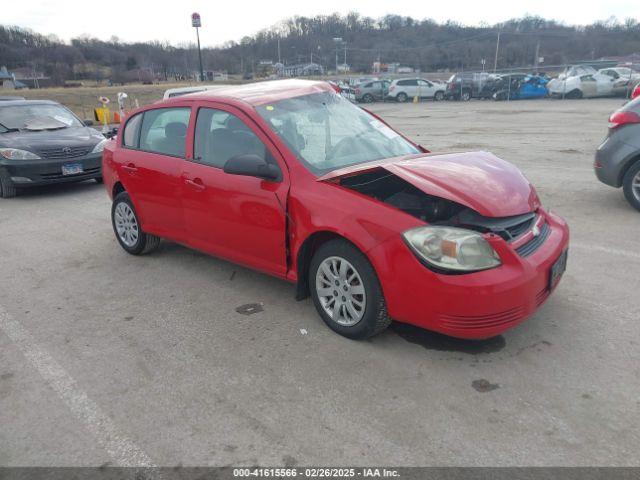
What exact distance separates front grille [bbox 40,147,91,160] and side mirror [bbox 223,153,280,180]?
20.6ft

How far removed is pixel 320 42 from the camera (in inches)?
3809

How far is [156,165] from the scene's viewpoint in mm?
4742

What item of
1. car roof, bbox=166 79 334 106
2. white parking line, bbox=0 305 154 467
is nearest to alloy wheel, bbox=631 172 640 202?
car roof, bbox=166 79 334 106

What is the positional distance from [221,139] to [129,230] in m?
1.93

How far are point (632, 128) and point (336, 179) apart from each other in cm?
454

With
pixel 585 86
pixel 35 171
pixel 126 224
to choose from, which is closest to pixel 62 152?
pixel 35 171

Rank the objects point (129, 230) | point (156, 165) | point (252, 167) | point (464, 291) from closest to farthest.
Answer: point (464, 291), point (252, 167), point (156, 165), point (129, 230)

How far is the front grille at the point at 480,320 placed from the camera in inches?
115

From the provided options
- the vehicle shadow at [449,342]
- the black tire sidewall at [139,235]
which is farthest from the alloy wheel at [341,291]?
the black tire sidewall at [139,235]

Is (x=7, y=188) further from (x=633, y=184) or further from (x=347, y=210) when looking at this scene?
(x=633, y=184)

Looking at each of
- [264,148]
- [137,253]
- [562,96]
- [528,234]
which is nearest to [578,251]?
[528,234]

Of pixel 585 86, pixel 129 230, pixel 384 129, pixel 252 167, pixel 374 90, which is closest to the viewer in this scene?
pixel 252 167

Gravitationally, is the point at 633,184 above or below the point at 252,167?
below

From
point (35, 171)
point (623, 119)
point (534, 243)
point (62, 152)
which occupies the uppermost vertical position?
point (623, 119)
